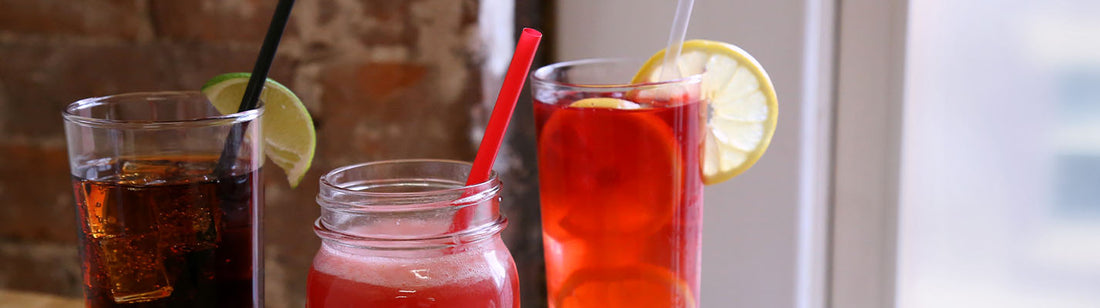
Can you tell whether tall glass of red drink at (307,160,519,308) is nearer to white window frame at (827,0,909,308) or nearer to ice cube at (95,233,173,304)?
ice cube at (95,233,173,304)

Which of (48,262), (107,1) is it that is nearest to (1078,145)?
(107,1)

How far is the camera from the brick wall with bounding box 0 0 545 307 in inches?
37.2

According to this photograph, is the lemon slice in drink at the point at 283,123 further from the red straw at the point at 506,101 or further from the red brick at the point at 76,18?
the red brick at the point at 76,18

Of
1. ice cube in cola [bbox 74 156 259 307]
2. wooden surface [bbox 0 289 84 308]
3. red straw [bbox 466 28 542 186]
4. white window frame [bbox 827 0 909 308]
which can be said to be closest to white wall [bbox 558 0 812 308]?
white window frame [bbox 827 0 909 308]

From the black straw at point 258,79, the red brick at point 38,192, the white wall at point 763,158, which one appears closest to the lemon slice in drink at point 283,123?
the black straw at point 258,79

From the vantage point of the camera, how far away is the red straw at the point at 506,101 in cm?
53

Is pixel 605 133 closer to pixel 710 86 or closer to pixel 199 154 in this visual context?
pixel 710 86

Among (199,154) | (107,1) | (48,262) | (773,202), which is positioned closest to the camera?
(199,154)

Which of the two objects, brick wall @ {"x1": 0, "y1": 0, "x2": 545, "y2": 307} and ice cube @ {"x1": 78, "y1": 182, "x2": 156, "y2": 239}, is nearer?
ice cube @ {"x1": 78, "y1": 182, "x2": 156, "y2": 239}

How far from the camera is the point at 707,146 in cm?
62

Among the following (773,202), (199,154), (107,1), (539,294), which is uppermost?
(107,1)

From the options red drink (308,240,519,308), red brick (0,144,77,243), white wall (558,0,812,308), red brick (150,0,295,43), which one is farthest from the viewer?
red brick (0,144,77,243)

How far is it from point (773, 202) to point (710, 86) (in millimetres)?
346

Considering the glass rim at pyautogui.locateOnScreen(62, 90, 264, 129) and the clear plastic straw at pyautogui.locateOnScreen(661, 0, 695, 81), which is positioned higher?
the clear plastic straw at pyautogui.locateOnScreen(661, 0, 695, 81)
